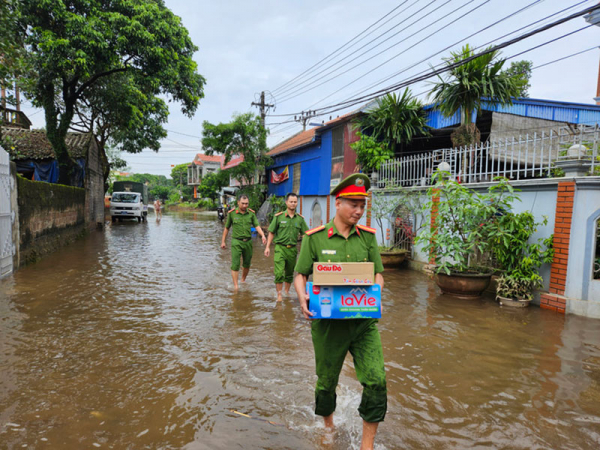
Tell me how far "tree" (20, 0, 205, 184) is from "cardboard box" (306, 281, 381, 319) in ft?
40.9

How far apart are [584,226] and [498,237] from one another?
124 centimetres

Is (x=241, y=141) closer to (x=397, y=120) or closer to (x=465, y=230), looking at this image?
(x=397, y=120)

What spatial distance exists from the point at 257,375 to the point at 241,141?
19.7 meters

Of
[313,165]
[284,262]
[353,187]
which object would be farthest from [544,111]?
[353,187]

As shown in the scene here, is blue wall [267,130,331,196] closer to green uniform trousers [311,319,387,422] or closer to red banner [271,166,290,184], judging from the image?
red banner [271,166,290,184]

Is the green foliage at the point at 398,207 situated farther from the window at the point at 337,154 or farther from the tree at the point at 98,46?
the tree at the point at 98,46

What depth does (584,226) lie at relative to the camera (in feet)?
19.7

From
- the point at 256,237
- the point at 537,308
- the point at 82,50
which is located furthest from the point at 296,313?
the point at 256,237

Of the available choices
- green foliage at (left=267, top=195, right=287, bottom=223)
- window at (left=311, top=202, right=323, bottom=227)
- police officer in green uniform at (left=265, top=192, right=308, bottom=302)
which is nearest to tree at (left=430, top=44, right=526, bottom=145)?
police officer in green uniform at (left=265, top=192, right=308, bottom=302)

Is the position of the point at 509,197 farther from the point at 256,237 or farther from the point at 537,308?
the point at 256,237

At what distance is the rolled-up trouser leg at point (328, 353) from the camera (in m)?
2.74

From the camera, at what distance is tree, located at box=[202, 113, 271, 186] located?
71.3ft

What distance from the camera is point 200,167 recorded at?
63.3 metres

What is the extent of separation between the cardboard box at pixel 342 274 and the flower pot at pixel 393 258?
7.69 metres
